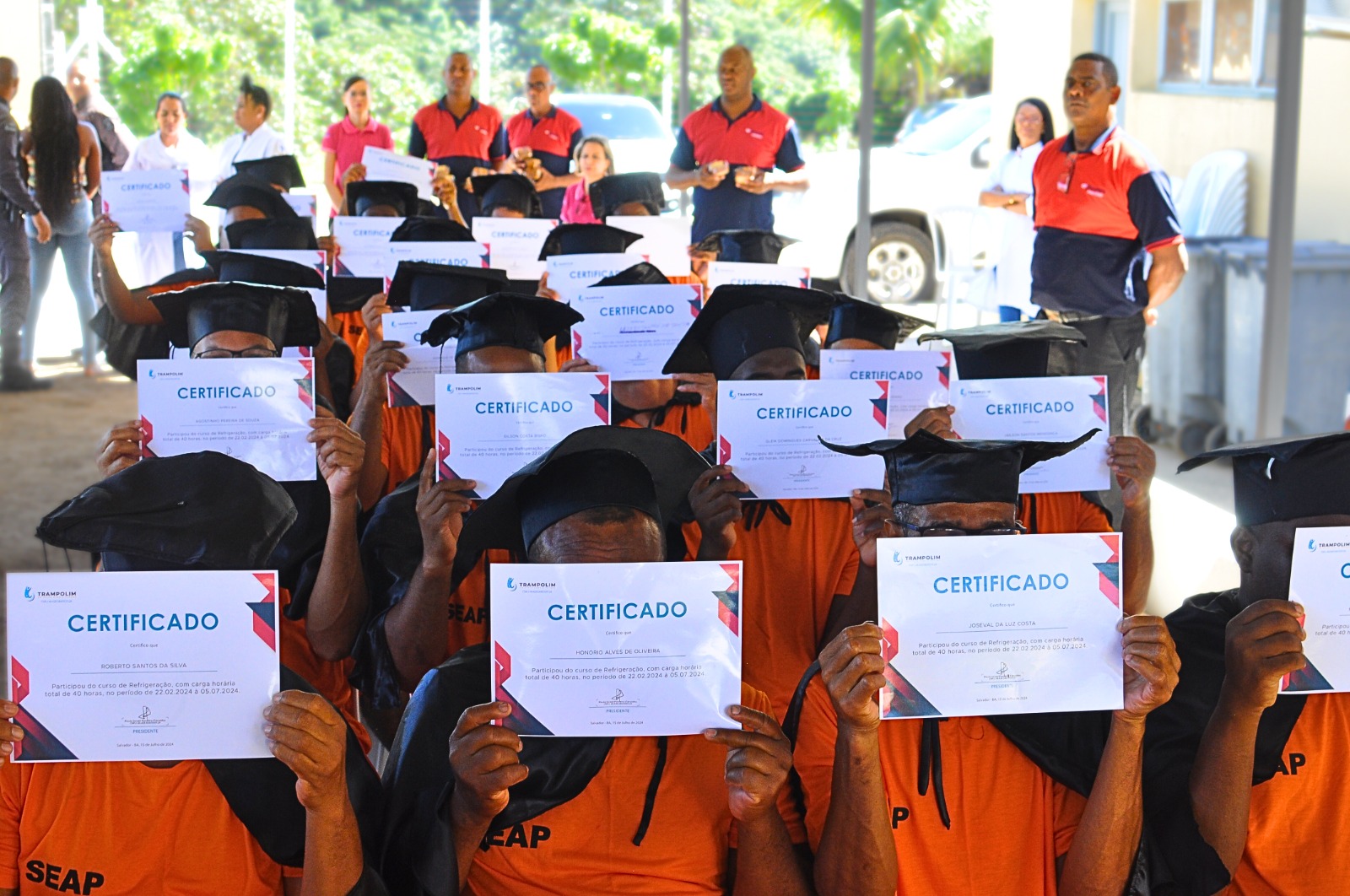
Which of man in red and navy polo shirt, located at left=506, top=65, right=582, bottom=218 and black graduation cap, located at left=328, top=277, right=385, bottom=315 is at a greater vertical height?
man in red and navy polo shirt, located at left=506, top=65, right=582, bottom=218

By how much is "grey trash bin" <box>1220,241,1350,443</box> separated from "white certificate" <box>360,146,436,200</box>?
16.3 feet

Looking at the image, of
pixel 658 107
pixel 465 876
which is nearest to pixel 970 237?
pixel 465 876

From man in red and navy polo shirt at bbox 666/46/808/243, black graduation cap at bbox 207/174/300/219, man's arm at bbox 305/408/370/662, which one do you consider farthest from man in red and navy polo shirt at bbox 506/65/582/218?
man's arm at bbox 305/408/370/662

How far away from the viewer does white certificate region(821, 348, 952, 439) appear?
413 cm

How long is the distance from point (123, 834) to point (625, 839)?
849mm

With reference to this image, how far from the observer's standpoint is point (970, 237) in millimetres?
12078

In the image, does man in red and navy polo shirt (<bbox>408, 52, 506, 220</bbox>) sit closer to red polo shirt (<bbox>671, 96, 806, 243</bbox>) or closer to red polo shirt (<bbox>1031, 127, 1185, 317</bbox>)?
red polo shirt (<bbox>671, 96, 806, 243</bbox>)

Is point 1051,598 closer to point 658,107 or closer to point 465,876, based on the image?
point 465,876

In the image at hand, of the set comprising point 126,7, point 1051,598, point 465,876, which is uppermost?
point 126,7

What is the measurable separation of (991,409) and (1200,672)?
1.22m

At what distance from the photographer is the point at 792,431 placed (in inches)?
148

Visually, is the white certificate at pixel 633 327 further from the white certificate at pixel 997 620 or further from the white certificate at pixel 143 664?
the white certificate at pixel 143 664

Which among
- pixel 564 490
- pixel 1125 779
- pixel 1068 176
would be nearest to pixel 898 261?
pixel 1068 176

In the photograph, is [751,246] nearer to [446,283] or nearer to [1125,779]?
[446,283]
